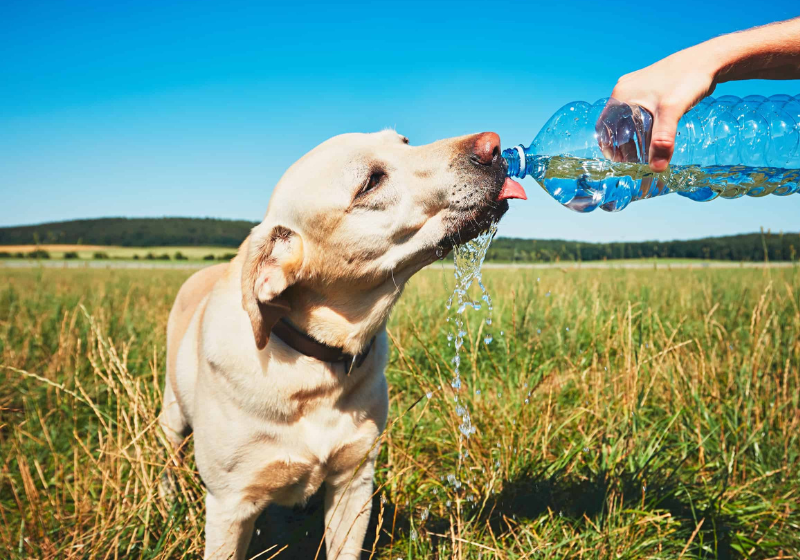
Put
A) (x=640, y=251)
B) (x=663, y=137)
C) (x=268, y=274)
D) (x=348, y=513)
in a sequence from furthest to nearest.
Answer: (x=640, y=251), (x=348, y=513), (x=268, y=274), (x=663, y=137)

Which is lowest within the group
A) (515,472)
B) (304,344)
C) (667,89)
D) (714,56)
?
(515,472)

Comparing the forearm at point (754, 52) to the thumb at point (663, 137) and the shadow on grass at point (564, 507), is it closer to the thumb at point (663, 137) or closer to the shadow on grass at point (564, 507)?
the thumb at point (663, 137)

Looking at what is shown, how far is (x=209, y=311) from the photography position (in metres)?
2.27

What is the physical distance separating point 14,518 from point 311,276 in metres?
2.23

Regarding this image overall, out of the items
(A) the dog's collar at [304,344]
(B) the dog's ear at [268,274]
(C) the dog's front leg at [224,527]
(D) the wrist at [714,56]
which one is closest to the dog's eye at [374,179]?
(B) the dog's ear at [268,274]

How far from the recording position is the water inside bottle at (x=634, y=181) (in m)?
2.20

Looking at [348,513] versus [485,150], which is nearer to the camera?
[485,150]

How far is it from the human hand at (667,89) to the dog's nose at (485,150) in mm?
504

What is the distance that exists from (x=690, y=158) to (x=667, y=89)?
36.4 inches

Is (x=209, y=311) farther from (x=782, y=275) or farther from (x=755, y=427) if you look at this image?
(x=782, y=275)

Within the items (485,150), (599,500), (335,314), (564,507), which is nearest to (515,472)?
(564,507)

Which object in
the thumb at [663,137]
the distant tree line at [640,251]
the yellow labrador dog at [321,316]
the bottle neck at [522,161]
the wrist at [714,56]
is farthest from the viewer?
the distant tree line at [640,251]

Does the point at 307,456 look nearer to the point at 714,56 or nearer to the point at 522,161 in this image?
the point at 522,161

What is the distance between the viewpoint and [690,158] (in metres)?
2.29
